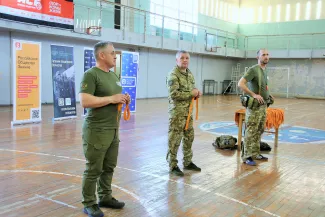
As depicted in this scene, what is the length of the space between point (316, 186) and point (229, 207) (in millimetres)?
1513

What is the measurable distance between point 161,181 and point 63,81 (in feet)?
19.2

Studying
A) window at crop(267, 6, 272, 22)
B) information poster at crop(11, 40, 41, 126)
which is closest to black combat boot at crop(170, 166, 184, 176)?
information poster at crop(11, 40, 41, 126)

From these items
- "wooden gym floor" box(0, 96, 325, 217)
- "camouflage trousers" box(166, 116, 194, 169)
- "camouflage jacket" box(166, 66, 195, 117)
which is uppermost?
"camouflage jacket" box(166, 66, 195, 117)

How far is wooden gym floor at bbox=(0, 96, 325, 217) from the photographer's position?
3391 mm

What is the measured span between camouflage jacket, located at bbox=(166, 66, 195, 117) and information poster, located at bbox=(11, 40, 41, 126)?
17.1ft

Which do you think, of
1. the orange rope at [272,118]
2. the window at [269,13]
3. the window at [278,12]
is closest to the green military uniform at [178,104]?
the orange rope at [272,118]

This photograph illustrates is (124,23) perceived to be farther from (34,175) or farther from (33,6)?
(34,175)

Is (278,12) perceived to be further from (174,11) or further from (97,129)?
(97,129)

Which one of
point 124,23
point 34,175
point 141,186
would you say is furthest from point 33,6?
point 141,186

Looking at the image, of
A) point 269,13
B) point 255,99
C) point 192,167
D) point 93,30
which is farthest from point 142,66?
point 192,167

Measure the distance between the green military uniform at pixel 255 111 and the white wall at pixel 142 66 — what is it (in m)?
10.3

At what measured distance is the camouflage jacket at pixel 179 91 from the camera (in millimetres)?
4332

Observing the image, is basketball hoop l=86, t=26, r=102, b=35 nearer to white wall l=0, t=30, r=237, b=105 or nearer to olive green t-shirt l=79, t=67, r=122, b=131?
white wall l=0, t=30, r=237, b=105

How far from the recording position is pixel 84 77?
288 cm
